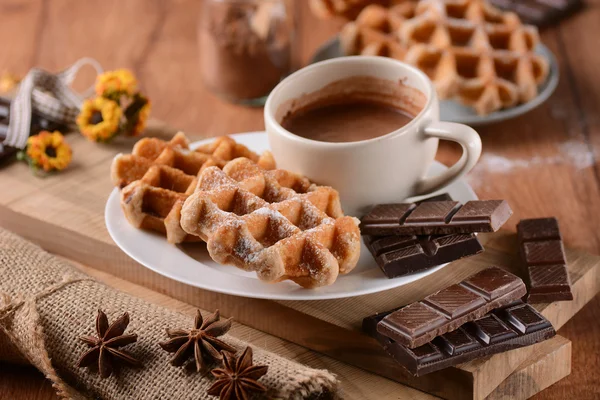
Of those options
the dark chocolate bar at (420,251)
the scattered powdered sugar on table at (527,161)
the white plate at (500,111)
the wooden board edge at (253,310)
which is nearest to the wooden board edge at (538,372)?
the wooden board edge at (253,310)

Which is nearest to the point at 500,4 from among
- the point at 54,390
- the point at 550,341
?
the point at 550,341

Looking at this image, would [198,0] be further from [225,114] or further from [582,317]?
[582,317]

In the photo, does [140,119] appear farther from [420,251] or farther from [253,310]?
[420,251]

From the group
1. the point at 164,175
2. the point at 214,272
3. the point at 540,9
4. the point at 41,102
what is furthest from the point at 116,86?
the point at 540,9

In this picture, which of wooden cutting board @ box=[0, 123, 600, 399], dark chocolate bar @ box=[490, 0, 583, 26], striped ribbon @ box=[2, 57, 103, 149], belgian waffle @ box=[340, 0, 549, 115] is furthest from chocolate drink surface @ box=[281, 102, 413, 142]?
dark chocolate bar @ box=[490, 0, 583, 26]

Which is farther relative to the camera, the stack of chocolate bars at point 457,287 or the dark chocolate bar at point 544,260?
the dark chocolate bar at point 544,260

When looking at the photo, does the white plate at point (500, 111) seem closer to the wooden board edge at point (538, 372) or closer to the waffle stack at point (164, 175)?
the waffle stack at point (164, 175)
